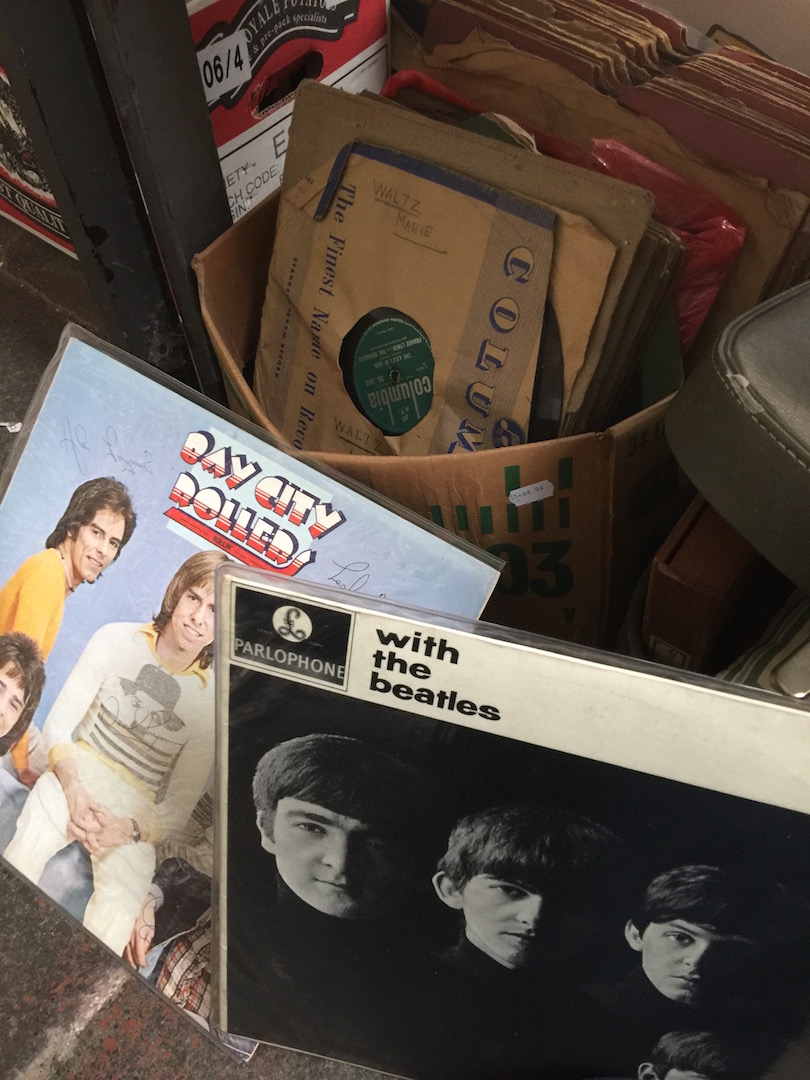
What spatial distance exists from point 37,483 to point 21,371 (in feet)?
2.22

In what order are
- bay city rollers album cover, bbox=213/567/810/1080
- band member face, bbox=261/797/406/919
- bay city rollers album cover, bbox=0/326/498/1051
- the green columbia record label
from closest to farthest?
bay city rollers album cover, bbox=213/567/810/1080, band member face, bbox=261/797/406/919, bay city rollers album cover, bbox=0/326/498/1051, the green columbia record label

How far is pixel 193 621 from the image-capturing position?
0.91 metres

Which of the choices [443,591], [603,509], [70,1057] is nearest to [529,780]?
[443,591]

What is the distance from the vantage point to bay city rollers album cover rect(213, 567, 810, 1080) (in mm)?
588

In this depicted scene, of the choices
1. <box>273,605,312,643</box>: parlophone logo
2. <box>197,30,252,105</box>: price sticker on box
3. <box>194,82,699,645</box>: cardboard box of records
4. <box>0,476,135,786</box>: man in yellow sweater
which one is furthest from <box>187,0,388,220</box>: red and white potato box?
<box>273,605,312,643</box>: parlophone logo

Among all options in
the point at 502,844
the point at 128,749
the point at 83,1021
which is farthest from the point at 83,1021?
the point at 502,844

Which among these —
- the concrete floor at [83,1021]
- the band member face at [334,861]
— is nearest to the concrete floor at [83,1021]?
the concrete floor at [83,1021]

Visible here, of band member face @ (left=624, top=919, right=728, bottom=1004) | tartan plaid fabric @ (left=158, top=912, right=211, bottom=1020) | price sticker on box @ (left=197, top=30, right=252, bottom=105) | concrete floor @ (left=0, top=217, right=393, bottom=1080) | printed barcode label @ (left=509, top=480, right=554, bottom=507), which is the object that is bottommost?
concrete floor @ (left=0, top=217, right=393, bottom=1080)

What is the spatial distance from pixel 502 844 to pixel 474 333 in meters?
0.52

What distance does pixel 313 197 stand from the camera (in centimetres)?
102

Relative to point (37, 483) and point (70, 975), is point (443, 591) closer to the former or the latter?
point (37, 483)

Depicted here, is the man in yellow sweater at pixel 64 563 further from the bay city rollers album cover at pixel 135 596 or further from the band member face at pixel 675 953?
the band member face at pixel 675 953

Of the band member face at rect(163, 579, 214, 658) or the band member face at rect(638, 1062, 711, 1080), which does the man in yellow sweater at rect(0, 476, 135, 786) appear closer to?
the band member face at rect(163, 579, 214, 658)

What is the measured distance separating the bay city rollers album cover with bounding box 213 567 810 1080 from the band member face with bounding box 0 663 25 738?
0.34 metres
